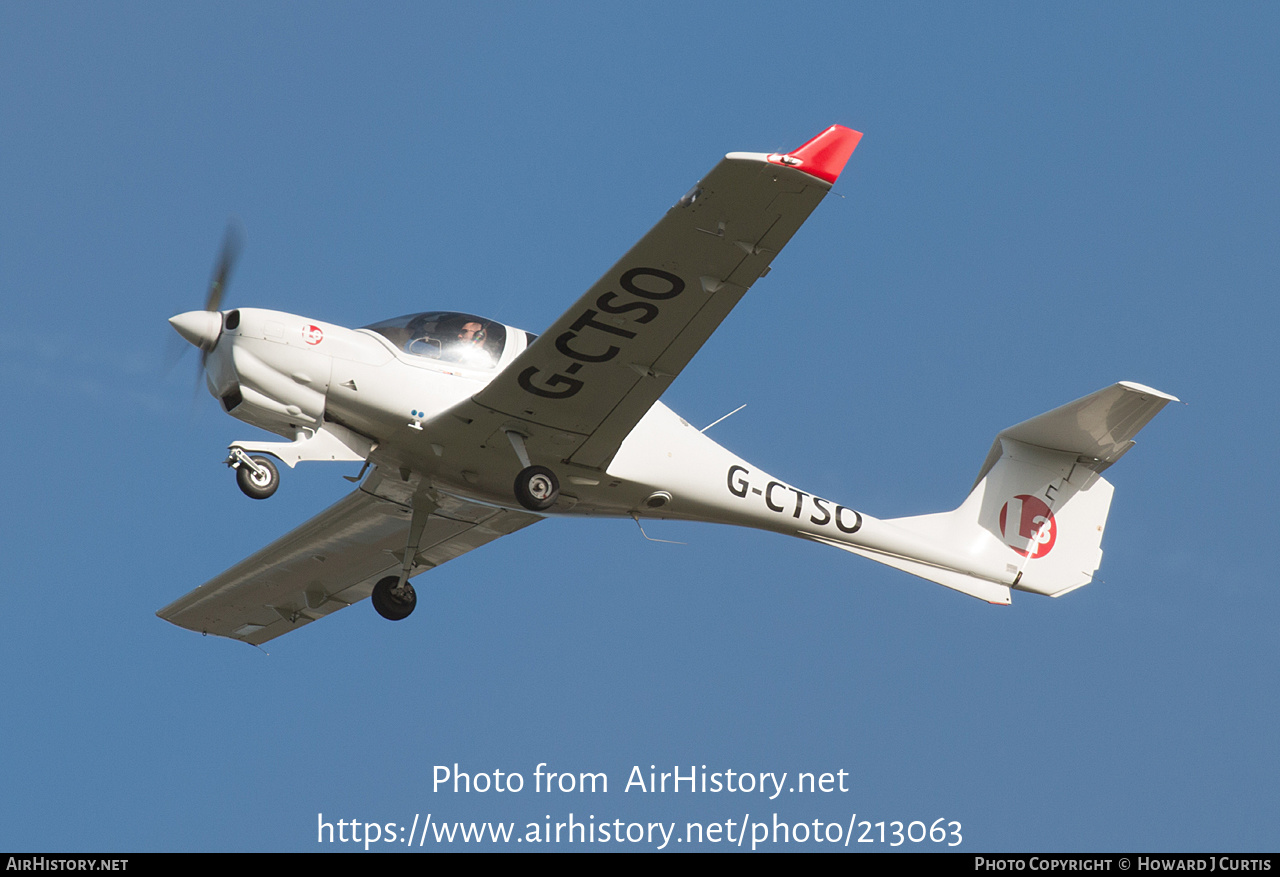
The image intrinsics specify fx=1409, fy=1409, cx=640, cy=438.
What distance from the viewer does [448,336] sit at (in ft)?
43.7

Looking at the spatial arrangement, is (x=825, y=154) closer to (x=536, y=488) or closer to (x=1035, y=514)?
(x=536, y=488)

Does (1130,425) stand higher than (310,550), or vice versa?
(1130,425)

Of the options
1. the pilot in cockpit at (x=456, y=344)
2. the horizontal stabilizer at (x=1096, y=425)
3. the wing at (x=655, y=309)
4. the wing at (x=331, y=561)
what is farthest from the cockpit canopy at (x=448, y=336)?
the horizontal stabilizer at (x=1096, y=425)

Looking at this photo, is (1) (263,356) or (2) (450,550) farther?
(2) (450,550)

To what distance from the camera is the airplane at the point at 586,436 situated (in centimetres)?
1181

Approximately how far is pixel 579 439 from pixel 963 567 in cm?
527

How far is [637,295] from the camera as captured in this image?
1208 cm

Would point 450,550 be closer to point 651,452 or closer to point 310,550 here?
point 310,550

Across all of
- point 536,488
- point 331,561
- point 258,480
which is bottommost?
point 258,480

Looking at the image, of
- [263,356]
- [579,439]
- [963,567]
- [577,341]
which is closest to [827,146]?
[577,341]

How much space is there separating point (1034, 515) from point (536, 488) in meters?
6.66

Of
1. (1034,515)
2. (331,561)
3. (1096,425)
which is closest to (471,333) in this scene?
(331,561)

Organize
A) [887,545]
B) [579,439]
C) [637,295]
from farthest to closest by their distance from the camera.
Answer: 1. [887,545]
2. [579,439]
3. [637,295]
